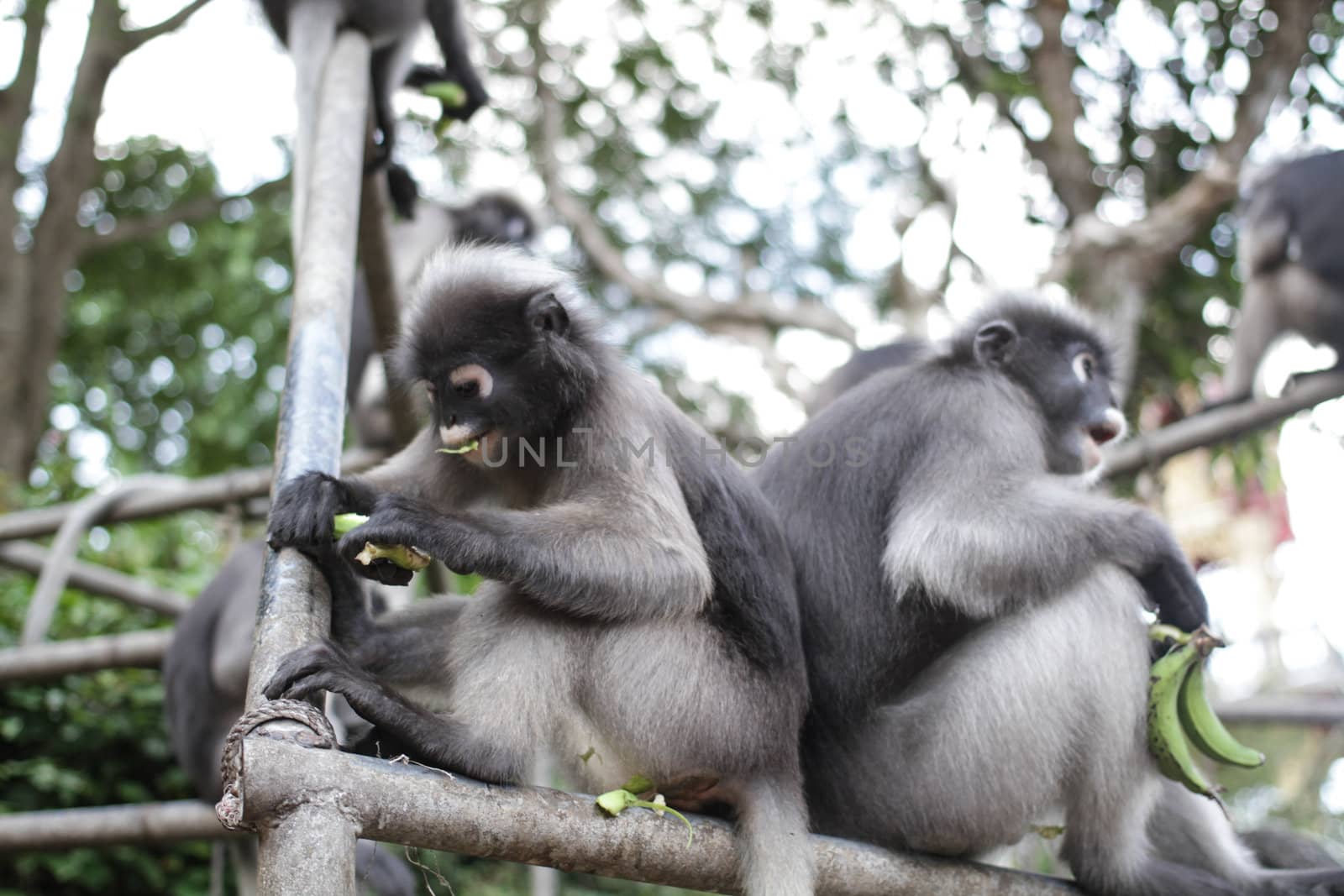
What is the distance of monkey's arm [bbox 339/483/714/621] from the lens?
7.75 feet

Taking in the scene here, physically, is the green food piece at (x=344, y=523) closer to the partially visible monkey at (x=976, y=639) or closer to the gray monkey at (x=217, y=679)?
the partially visible monkey at (x=976, y=639)

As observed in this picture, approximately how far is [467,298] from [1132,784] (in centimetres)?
187

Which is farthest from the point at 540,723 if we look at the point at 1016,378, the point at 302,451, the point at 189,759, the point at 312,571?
the point at 189,759

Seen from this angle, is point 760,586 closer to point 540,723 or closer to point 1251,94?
point 540,723

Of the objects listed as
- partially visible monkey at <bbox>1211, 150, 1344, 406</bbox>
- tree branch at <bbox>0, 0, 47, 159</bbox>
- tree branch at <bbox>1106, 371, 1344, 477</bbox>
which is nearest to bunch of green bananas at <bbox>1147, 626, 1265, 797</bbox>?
tree branch at <bbox>1106, 371, 1344, 477</bbox>

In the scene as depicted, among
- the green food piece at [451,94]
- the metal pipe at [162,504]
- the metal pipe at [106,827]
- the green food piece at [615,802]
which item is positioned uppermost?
the green food piece at [451,94]

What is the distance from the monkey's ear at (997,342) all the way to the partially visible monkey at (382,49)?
217 centimetres

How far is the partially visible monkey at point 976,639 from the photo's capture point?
2889 mm

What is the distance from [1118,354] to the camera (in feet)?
13.0

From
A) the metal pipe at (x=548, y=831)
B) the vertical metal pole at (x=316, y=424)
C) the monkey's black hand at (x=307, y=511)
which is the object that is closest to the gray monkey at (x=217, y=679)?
the vertical metal pole at (x=316, y=424)

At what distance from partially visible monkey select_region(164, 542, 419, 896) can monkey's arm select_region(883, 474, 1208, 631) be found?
2471mm

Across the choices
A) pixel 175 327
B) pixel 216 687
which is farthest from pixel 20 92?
pixel 216 687

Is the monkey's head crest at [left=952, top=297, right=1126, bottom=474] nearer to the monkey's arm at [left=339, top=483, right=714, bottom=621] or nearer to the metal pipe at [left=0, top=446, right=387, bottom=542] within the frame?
the monkey's arm at [left=339, top=483, right=714, bottom=621]

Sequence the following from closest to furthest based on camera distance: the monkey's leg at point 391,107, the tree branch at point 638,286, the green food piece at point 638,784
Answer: the green food piece at point 638,784 < the monkey's leg at point 391,107 < the tree branch at point 638,286
